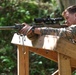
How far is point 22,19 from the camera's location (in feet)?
A: 29.6

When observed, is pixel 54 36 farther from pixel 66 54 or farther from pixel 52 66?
pixel 52 66

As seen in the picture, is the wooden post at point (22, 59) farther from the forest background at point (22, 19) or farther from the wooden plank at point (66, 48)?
the forest background at point (22, 19)

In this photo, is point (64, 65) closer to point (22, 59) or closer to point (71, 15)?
point (71, 15)

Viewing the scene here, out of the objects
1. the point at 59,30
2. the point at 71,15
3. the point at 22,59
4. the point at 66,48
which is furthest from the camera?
the point at 22,59

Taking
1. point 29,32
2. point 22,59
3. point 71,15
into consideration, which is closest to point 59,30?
point 29,32

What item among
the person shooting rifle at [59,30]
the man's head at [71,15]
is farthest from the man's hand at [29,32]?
the man's head at [71,15]

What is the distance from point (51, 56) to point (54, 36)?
899 mm

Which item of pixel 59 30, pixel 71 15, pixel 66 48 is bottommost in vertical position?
pixel 66 48

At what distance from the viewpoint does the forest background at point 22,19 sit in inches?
294

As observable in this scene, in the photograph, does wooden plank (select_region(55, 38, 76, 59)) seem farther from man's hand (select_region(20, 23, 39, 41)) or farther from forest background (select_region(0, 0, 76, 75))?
forest background (select_region(0, 0, 76, 75))

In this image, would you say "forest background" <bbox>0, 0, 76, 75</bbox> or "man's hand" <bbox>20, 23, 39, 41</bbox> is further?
"forest background" <bbox>0, 0, 76, 75</bbox>

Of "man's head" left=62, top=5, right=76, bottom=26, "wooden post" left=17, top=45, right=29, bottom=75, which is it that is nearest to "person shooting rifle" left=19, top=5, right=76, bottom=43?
"man's head" left=62, top=5, right=76, bottom=26

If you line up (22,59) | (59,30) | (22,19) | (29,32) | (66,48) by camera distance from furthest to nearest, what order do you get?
(22,19) < (22,59) < (29,32) < (59,30) < (66,48)

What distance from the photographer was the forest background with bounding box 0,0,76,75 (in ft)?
24.5
